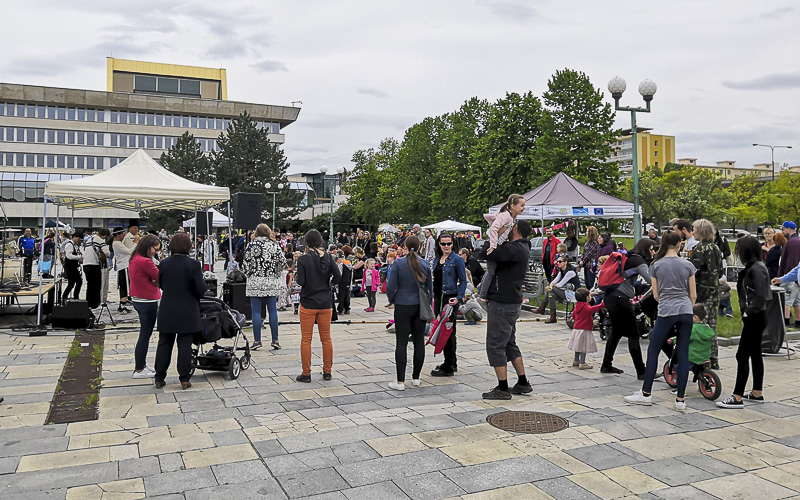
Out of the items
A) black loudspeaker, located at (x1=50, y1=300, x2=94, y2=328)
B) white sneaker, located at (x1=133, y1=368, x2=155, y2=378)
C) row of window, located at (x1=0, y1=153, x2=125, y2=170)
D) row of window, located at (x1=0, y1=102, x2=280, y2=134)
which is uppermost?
row of window, located at (x1=0, y1=102, x2=280, y2=134)

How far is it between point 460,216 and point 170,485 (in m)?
38.2

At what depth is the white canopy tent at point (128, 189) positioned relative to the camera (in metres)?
Answer: 11.1

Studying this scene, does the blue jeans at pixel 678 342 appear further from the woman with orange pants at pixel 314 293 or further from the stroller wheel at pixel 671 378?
the woman with orange pants at pixel 314 293

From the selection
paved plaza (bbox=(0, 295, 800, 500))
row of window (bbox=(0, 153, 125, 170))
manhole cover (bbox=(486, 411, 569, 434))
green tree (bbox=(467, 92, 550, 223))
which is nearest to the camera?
paved plaza (bbox=(0, 295, 800, 500))

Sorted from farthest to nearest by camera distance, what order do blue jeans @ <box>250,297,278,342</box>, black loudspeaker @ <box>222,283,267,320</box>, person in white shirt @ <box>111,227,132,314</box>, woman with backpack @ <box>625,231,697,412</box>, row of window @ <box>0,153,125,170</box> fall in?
row of window @ <box>0,153,125,170</box>
person in white shirt @ <box>111,227,132,314</box>
black loudspeaker @ <box>222,283,267,320</box>
blue jeans @ <box>250,297,278,342</box>
woman with backpack @ <box>625,231,697,412</box>

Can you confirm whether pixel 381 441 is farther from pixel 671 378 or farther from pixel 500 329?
pixel 671 378

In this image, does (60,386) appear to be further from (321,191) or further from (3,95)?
(321,191)

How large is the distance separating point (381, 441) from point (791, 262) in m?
8.42

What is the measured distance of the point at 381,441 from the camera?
5.22m

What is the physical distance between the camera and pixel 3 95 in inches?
2918

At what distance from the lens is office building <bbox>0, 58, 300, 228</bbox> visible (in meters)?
74.4

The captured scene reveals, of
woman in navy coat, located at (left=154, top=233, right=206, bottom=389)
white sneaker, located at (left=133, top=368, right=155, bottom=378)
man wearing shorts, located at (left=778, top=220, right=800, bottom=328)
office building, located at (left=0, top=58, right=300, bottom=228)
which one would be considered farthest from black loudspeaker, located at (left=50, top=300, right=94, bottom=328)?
office building, located at (left=0, top=58, right=300, bottom=228)

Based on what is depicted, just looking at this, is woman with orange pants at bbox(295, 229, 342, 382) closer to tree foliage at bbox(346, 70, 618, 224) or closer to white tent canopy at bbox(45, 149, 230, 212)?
white tent canopy at bbox(45, 149, 230, 212)

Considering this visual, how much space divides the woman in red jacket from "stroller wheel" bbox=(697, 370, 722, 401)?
6155mm
